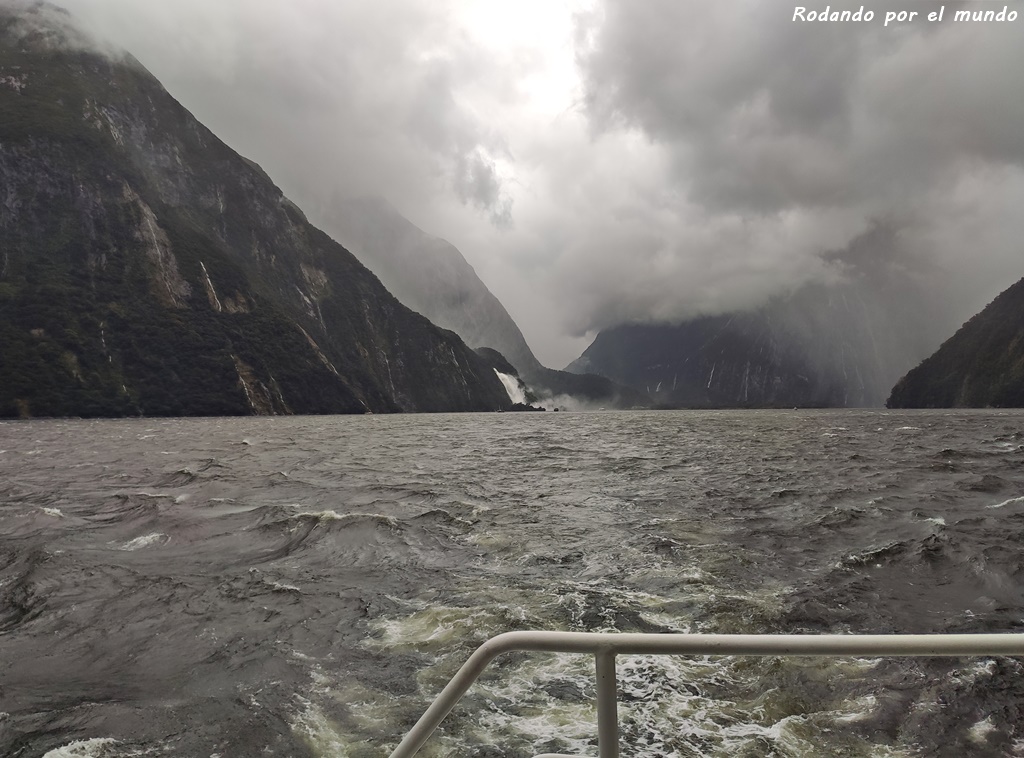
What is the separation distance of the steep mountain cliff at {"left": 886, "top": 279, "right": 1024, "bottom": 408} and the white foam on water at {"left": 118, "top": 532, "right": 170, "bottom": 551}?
19494cm

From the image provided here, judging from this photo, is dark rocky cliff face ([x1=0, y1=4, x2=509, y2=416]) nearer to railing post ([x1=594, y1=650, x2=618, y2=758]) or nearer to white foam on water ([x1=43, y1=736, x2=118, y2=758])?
white foam on water ([x1=43, y1=736, x2=118, y2=758])

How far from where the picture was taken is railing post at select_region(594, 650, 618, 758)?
2.34 m

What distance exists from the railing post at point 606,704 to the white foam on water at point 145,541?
14117 mm

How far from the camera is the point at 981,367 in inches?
6442

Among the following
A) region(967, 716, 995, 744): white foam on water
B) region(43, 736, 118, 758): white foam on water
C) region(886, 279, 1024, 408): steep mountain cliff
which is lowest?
region(967, 716, 995, 744): white foam on water

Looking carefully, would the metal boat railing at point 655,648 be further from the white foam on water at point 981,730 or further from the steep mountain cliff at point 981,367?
the steep mountain cliff at point 981,367

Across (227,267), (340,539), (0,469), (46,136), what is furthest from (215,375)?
(340,539)

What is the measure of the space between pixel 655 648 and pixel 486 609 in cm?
764

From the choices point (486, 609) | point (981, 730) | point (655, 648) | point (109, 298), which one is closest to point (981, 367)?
point (981, 730)

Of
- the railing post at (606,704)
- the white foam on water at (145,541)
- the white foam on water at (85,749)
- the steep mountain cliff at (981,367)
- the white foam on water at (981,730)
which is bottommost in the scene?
the white foam on water at (981,730)

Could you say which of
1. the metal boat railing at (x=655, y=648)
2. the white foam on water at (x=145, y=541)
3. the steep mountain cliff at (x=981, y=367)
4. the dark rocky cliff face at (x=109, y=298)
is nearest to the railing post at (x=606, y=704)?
the metal boat railing at (x=655, y=648)

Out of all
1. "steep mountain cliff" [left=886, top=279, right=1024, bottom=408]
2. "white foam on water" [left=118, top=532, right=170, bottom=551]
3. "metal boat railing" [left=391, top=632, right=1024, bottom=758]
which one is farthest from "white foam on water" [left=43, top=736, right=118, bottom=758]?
"steep mountain cliff" [left=886, top=279, right=1024, bottom=408]

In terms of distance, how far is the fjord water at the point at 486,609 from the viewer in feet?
19.7

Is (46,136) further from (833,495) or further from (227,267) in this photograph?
(833,495)
